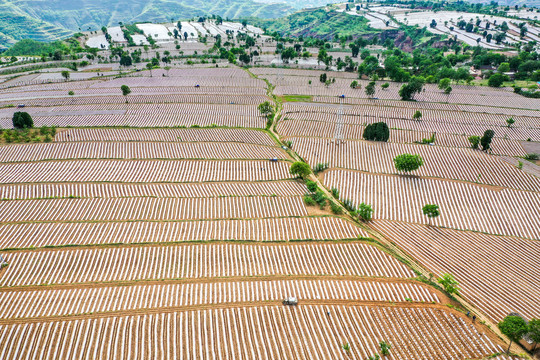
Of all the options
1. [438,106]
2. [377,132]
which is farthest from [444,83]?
[377,132]

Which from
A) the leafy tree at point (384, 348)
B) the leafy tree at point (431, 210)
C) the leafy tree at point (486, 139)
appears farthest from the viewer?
the leafy tree at point (486, 139)

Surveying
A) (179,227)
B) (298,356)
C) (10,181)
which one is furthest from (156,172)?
(298,356)

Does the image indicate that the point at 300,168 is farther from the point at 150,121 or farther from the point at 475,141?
the point at 150,121

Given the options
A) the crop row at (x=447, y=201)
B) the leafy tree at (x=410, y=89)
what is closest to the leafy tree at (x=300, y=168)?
the crop row at (x=447, y=201)

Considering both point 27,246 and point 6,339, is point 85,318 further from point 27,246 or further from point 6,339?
point 27,246

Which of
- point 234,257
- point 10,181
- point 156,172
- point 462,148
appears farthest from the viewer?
point 462,148

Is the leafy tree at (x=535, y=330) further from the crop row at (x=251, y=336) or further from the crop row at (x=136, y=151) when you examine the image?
the crop row at (x=136, y=151)

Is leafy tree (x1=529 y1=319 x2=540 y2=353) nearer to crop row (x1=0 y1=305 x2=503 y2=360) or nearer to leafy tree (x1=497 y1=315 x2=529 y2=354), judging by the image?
leafy tree (x1=497 y1=315 x2=529 y2=354)
